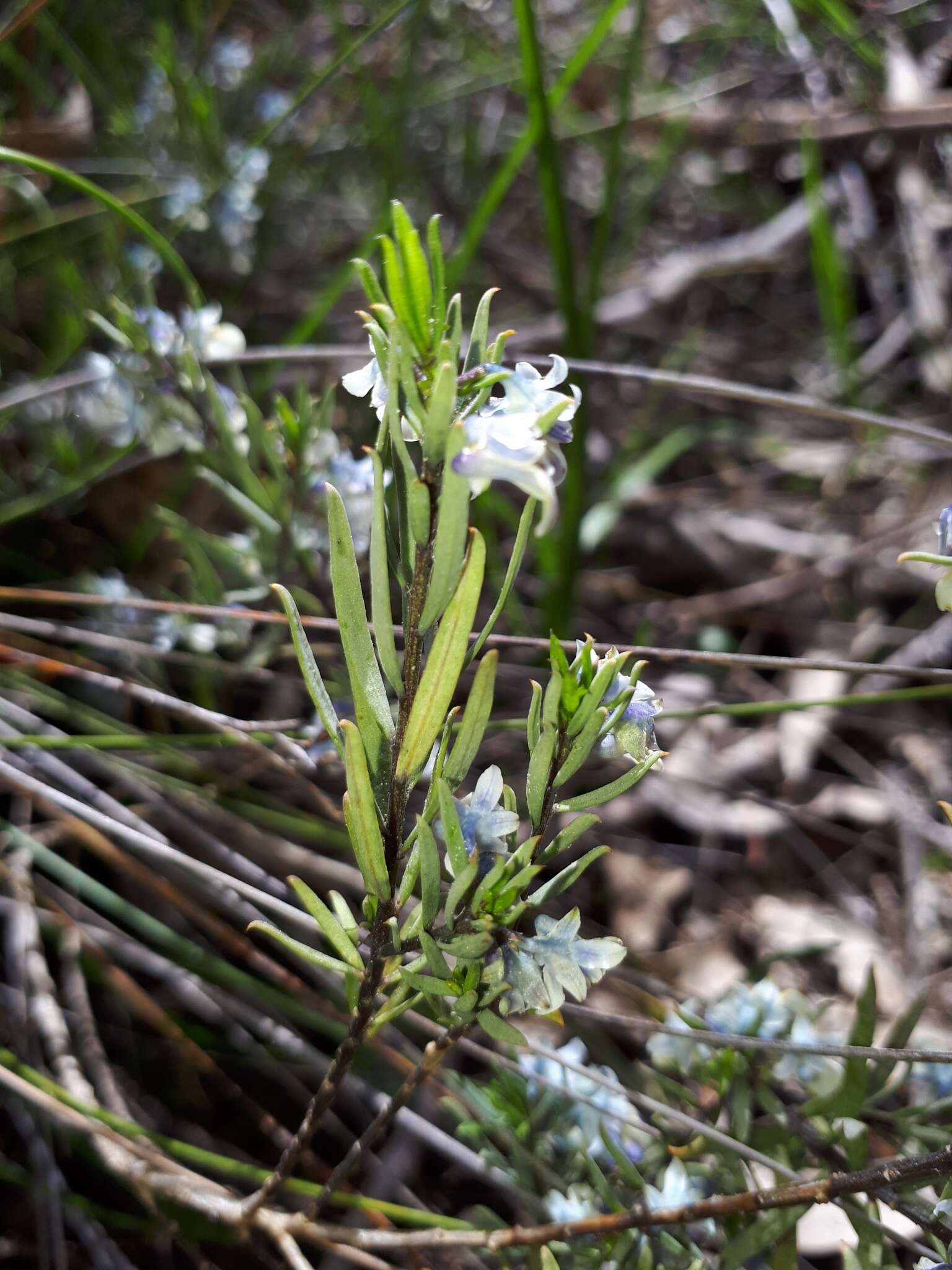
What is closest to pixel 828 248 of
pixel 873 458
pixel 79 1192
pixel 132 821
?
pixel 873 458

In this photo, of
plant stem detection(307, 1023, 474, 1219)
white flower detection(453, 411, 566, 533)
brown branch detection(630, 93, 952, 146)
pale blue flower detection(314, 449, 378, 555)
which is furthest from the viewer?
brown branch detection(630, 93, 952, 146)

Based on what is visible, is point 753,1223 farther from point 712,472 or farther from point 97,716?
point 712,472

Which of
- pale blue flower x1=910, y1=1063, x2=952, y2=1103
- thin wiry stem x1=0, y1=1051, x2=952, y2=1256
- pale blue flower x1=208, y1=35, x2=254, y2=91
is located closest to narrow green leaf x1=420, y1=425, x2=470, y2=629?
thin wiry stem x1=0, y1=1051, x2=952, y2=1256

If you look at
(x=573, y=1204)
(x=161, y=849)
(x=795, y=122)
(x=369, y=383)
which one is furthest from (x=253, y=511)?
(x=795, y=122)

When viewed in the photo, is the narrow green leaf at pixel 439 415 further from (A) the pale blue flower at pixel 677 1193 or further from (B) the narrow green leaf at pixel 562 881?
(A) the pale blue flower at pixel 677 1193

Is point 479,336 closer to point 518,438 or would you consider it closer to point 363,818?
point 518,438

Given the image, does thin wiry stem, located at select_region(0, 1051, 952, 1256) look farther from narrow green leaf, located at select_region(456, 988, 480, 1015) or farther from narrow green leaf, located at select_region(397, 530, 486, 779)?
narrow green leaf, located at select_region(397, 530, 486, 779)
